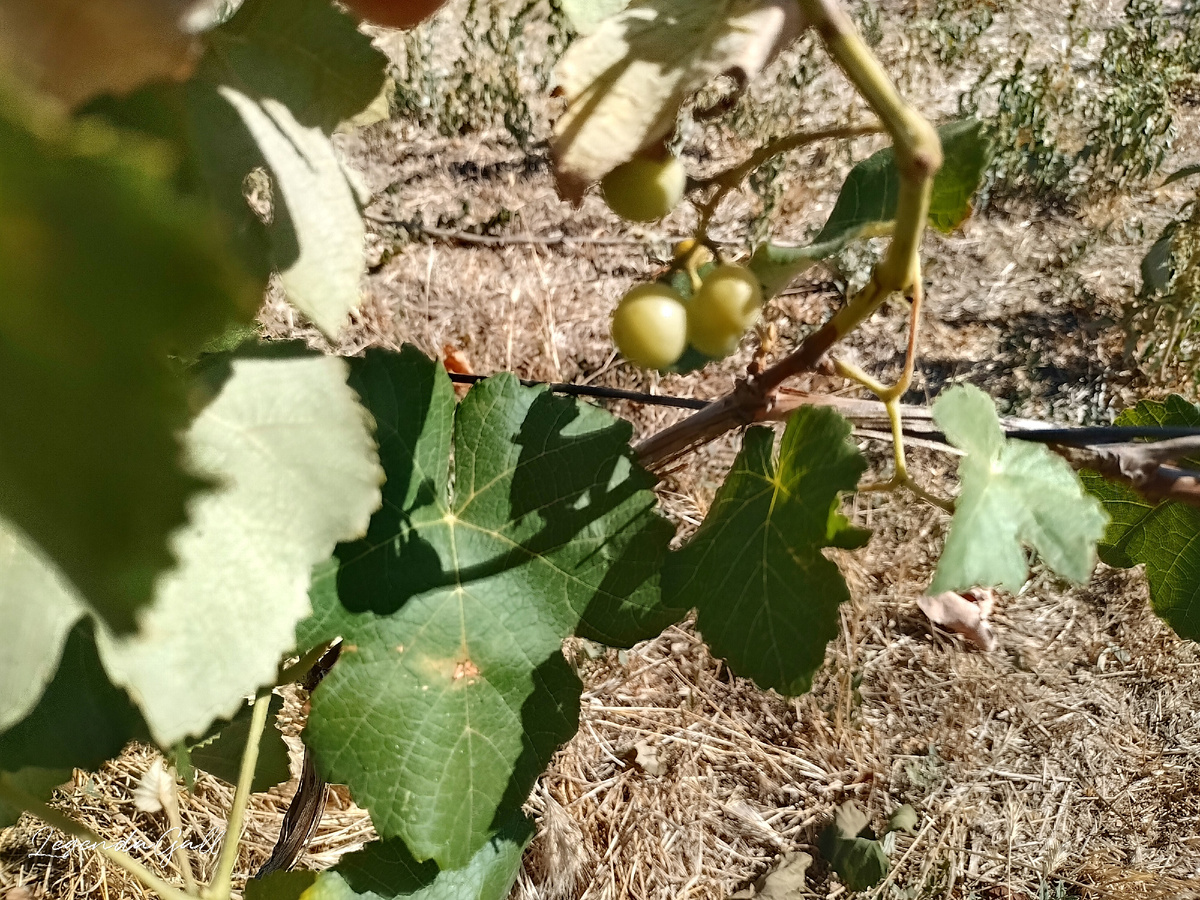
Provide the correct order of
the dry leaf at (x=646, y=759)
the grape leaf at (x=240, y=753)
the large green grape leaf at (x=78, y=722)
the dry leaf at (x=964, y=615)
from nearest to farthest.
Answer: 1. the large green grape leaf at (x=78, y=722)
2. the grape leaf at (x=240, y=753)
3. the dry leaf at (x=646, y=759)
4. the dry leaf at (x=964, y=615)

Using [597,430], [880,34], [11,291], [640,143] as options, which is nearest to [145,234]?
[11,291]

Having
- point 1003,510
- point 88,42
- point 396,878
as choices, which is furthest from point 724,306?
point 396,878

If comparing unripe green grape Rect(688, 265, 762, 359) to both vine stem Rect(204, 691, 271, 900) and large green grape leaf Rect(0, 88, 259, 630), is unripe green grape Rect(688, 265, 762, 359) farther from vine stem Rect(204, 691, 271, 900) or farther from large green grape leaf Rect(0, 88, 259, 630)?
vine stem Rect(204, 691, 271, 900)

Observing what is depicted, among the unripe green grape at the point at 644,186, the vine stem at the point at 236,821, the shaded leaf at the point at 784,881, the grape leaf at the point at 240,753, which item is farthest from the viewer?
the shaded leaf at the point at 784,881

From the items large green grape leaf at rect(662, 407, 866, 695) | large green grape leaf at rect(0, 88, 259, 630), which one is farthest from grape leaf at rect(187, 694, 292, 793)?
large green grape leaf at rect(0, 88, 259, 630)

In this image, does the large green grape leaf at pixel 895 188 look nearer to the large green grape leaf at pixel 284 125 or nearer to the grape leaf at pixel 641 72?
the grape leaf at pixel 641 72

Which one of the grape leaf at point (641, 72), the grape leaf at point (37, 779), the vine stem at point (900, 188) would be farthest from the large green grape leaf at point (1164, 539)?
the grape leaf at point (37, 779)
